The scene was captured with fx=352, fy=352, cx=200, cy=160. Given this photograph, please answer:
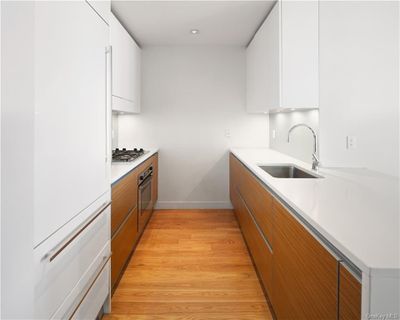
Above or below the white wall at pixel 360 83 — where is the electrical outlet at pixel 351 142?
below

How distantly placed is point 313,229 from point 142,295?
1.58m

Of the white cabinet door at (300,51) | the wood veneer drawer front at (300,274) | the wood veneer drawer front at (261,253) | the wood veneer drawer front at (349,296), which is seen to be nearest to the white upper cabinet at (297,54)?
the white cabinet door at (300,51)

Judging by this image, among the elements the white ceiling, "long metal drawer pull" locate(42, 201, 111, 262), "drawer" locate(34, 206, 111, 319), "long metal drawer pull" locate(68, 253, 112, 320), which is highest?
the white ceiling

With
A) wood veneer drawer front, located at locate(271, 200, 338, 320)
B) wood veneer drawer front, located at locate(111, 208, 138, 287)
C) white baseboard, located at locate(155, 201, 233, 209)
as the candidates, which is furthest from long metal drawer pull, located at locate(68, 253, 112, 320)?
white baseboard, located at locate(155, 201, 233, 209)

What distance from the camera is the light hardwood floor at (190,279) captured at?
2.26 meters

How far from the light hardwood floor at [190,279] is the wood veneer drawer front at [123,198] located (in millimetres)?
492

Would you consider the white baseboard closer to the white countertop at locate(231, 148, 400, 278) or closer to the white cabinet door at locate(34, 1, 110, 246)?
the white countertop at locate(231, 148, 400, 278)

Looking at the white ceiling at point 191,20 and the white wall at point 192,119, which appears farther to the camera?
the white wall at point 192,119

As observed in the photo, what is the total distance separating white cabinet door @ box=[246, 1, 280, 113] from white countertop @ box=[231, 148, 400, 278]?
117 centimetres

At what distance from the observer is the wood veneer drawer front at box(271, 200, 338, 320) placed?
44.6 inches

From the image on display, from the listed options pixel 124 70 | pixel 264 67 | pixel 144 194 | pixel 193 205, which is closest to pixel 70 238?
pixel 144 194

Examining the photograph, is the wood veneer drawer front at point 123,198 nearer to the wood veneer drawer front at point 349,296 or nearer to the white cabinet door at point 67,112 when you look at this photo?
the white cabinet door at point 67,112

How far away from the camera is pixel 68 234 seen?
1496mm

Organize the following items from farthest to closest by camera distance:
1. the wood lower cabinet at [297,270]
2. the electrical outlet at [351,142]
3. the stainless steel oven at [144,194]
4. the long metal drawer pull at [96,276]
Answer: the stainless steel oven at [144,194]
the electrical outlet at [351,142]
the long metal drawer pull at [96,276]
the wood lower cabinet at [297,270]
